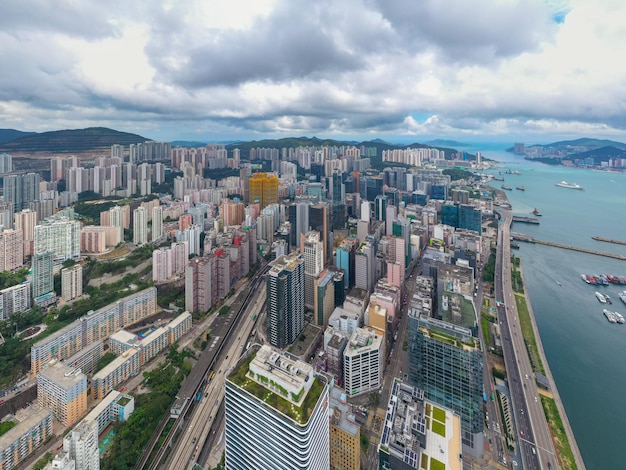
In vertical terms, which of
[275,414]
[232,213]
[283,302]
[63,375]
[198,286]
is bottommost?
[63,375]

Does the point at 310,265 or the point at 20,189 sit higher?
the point at 20,189

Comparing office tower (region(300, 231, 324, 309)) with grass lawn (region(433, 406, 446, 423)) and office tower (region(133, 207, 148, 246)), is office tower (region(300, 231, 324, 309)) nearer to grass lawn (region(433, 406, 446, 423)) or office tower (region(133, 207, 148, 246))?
grass lawn (region(433, 406, 446, 423))

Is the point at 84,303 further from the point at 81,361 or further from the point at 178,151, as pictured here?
the point at 178,151

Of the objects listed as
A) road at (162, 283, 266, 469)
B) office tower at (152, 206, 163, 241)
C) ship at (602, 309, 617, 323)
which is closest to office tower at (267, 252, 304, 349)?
road at (162, 283, 266, 469)

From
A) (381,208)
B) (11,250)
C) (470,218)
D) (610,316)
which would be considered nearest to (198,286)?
(11,250)

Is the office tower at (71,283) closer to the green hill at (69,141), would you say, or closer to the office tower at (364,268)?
the office tower at (364,268)

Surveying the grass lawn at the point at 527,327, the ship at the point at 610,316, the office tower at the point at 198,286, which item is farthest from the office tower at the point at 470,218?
the office tower at the point at 198,286

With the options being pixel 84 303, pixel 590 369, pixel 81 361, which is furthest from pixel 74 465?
pixel 590 369

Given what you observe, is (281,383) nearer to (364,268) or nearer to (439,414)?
(439,414)
